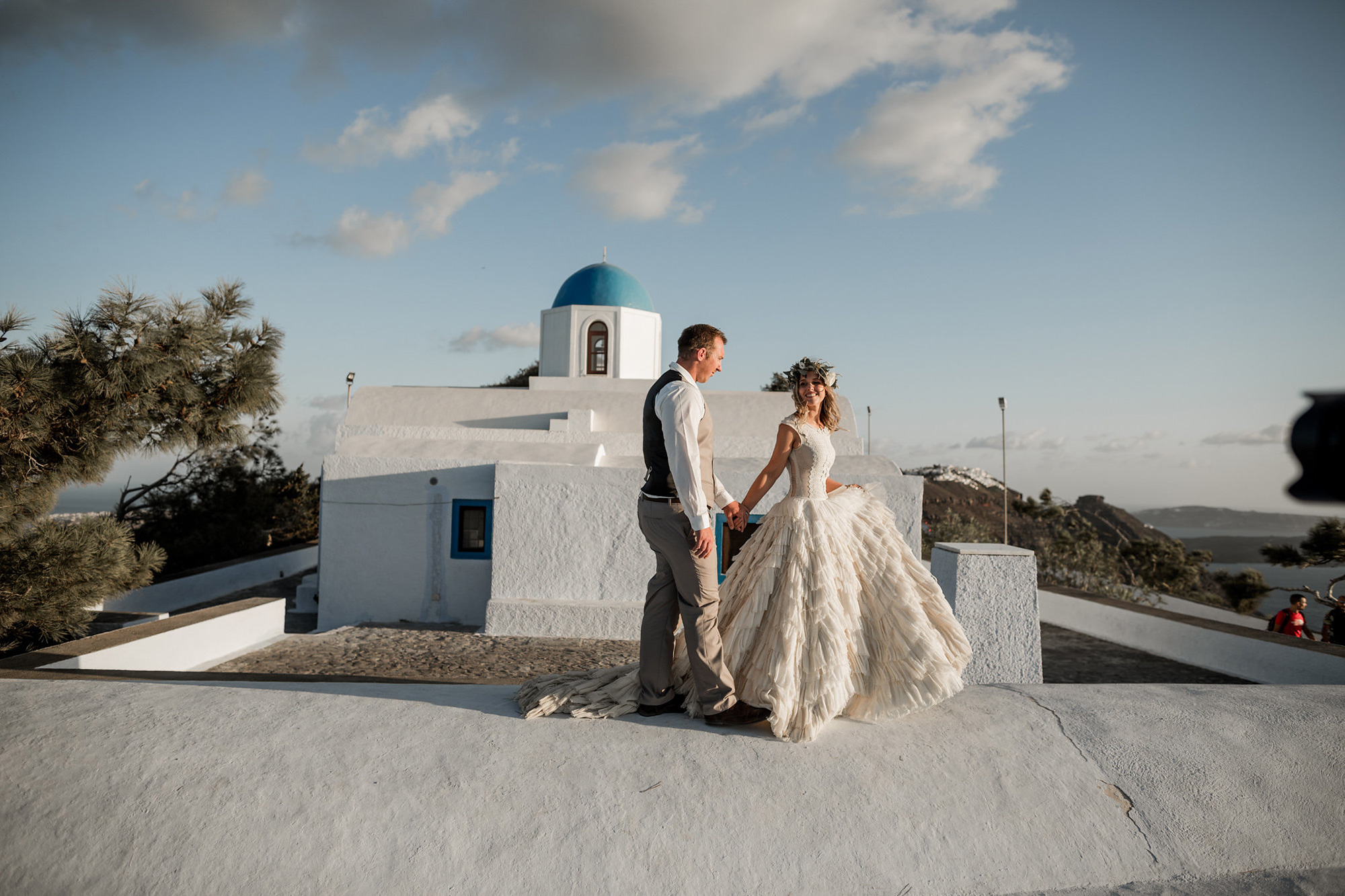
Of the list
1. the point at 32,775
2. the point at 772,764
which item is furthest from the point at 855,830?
the point at 32,775

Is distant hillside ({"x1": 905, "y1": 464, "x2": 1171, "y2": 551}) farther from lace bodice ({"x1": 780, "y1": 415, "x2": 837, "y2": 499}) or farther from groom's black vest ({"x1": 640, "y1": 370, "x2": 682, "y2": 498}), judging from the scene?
groom's black vest ({"x1": 640, "y1": 370, "x2": 682, "y2": 498})

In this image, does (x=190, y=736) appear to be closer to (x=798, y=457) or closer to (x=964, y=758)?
(x=798, y=457)

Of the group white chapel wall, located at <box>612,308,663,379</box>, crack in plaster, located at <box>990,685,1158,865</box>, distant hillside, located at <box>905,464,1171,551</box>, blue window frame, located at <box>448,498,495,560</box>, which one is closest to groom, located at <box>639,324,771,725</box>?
crack in plaster, located at <box>990,685,1158,865</box>

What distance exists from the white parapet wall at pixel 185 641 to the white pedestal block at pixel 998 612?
264 inches

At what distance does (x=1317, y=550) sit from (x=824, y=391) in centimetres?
1166

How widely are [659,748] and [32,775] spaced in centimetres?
231

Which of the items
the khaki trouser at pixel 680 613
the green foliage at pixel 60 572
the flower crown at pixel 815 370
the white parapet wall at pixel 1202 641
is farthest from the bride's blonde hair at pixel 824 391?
the green foliage at pixel 60 572

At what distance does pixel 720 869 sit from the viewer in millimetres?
2316

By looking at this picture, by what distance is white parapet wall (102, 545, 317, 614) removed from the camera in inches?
498

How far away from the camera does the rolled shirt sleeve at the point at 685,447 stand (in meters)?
2.81

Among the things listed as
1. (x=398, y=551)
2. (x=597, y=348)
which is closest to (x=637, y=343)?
(x=597, y=348)

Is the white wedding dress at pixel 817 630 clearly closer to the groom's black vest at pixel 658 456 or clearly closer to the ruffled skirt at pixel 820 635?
the ruffled skirt at pixel 820 635

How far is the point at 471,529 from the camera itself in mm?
10562

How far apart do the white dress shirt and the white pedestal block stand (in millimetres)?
4113
